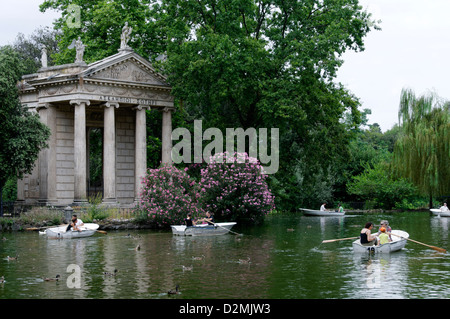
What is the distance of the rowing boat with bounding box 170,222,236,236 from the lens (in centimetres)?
3212

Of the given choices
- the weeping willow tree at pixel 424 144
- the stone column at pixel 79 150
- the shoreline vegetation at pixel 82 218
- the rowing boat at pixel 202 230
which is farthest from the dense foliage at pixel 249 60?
the weeping willow tree at pixel 424 144

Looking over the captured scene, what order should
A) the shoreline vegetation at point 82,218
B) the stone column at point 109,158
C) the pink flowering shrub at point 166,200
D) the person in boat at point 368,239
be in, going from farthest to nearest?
the stone column at point 109,158 < the pink flowering shrub at point 166,200 < the shoreline vegetation at point 82,218 < the person in boat at point 368,239

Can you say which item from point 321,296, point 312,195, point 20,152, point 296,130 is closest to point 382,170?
point 312,195

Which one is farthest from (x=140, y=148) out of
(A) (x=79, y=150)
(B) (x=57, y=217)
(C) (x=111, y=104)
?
(B) (x=57, y=217)

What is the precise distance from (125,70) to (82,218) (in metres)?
10.6

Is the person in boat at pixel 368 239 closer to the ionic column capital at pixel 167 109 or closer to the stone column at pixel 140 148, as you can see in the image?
the stone column at pixel 140 148

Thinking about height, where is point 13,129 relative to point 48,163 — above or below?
above

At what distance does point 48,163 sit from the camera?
40.0m

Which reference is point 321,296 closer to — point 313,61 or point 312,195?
point 313,61

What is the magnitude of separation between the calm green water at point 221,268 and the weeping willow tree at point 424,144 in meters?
24.2

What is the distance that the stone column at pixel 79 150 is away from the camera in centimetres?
3866

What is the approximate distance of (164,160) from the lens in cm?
4253

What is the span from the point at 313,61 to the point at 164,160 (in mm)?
12130

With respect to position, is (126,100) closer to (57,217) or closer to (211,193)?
(211,193)
